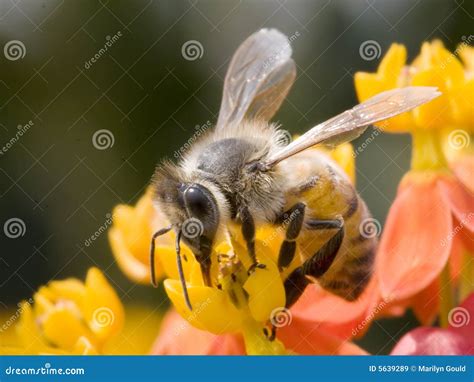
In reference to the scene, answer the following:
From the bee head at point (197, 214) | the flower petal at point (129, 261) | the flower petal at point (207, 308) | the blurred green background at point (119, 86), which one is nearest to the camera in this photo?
the bee head at point (197, 214)

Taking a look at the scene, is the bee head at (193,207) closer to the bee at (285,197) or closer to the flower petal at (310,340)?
the bee at (285,197)

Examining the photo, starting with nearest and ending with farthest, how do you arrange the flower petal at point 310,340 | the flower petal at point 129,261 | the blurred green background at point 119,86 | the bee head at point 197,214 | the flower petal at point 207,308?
the bee head at point 197,214, the flower petal at point 207,308, the flower petal at point 310,340, the flower petal at point 129,261, the blurred green background at point 119,86

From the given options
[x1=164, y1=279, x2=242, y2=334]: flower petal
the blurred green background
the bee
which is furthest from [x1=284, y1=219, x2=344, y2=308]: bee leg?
the blurred green background

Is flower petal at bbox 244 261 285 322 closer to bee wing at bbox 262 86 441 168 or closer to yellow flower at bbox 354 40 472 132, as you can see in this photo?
bee wing at bbox 262 86 441 168

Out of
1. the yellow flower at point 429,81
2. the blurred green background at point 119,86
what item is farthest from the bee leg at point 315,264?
the blurred green background at point 119,86

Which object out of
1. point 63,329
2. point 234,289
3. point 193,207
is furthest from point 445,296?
point 63,329

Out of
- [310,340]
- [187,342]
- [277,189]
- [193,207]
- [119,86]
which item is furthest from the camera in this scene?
[119,86]

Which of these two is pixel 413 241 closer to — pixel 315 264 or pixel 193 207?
pixel 315 264
